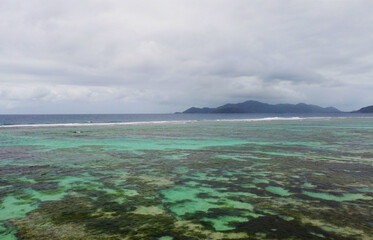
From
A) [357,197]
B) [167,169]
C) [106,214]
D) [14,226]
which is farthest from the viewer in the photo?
[167,169]

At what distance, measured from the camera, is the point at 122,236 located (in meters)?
5.98

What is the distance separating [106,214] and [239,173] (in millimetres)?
6606

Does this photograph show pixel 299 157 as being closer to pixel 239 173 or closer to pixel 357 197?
pixel 239 173

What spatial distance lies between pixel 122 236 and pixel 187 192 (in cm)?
375

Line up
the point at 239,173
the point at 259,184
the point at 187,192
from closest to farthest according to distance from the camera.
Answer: the point at 187,192 → the point at 259,184 → the point at 239,173

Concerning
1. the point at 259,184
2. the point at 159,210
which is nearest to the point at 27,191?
the point at 159,210

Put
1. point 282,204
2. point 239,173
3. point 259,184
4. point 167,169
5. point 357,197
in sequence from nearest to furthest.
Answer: point 282,204
point 357,197
point 259,184
point 239,173
point 167,169

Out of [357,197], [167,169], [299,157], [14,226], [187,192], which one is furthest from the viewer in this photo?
[299,157]

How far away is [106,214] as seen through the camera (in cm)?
732

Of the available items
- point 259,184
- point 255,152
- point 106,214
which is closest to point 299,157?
point 255,152

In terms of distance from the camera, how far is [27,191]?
949 cm

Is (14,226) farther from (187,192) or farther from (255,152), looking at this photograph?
(255,152)

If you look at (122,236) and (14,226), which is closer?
(122,236)

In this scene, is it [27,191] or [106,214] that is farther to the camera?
[27,191]
